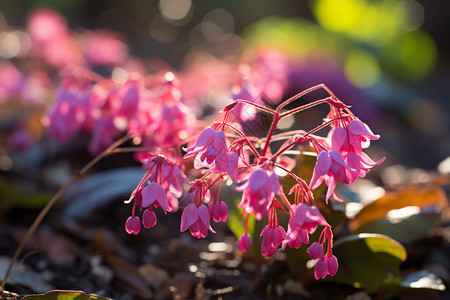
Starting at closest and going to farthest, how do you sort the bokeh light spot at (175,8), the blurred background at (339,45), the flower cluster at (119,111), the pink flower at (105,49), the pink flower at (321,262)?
1. the pink flower at (321,262)
2. the flower cluster at (119,111)
3. the pink flower at (105,49)
4. the blurred background at (339,45)
5. the bokeh light spot at (175,8)

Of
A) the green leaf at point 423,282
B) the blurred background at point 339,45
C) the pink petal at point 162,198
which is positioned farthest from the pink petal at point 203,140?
the blurred background at point 339,45

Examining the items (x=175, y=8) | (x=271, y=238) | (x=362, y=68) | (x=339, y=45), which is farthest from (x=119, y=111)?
(x=175, y=8)

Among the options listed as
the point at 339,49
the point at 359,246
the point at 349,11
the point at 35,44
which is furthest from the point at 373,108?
the point at 359,246

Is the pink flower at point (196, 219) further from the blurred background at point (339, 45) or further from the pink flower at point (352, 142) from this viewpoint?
the blurred background at point (339, 45)

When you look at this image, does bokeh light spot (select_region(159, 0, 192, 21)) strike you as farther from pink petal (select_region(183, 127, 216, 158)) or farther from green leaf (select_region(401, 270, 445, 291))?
pink petal (select_region(183, 127, 216, 158))

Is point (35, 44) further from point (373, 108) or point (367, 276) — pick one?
point (367, 276)

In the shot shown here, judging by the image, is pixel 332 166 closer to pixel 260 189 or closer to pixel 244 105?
pixel 260 189
